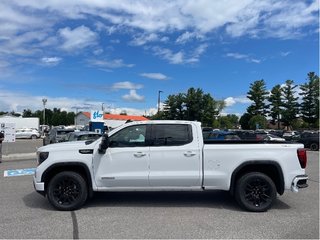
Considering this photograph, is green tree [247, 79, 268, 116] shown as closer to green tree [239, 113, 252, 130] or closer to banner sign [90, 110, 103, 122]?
green tree [239, 113, 252, 130]

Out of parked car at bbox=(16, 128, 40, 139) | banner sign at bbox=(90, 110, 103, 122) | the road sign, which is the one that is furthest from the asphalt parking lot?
parked car at bbox=(16, 128, 40, 139)

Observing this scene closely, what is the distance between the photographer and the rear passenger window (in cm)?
743

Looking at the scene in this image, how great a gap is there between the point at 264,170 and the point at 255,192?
542mm

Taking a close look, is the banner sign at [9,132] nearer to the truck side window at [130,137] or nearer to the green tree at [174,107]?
the truck side window at [130,137]

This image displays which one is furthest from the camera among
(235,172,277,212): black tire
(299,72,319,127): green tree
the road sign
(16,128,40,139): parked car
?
(299,72,319,127): green tree

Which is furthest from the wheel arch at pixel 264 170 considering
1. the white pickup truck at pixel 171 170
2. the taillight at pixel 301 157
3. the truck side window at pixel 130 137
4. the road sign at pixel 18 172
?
the road sign at pixel 18 172

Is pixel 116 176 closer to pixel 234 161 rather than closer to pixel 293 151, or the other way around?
pixel 234 161

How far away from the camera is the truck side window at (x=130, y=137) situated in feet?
24.3

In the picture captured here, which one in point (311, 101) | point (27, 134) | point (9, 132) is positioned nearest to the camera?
point (9, 132)

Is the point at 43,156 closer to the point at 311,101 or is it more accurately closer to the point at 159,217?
the point at 159,217

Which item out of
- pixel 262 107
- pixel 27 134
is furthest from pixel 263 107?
pixel 27 134

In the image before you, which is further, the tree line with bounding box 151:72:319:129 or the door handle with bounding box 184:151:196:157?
the tree line with bounding box 151:72:319:129

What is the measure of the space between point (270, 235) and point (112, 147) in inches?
133

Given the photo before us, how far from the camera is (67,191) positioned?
7.34 m
